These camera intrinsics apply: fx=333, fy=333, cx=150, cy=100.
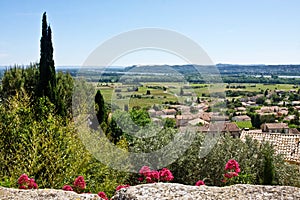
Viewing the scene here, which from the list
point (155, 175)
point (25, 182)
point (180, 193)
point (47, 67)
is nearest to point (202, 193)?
point (180, 193)

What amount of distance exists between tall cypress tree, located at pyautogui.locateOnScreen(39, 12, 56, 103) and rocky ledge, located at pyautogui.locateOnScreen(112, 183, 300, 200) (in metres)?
7.40

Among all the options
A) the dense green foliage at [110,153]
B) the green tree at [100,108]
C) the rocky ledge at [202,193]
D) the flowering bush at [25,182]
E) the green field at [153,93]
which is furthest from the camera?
the green tree at [100,108]

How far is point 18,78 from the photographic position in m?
15.6

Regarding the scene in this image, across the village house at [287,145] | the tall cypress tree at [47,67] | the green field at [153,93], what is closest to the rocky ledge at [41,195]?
the green field at [153,93]

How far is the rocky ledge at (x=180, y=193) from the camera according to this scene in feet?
12.4

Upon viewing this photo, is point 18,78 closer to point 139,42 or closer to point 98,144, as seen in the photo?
point 98,144

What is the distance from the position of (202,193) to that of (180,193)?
0.27 m

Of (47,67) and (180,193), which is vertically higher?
(47,67)

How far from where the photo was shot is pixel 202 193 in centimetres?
387

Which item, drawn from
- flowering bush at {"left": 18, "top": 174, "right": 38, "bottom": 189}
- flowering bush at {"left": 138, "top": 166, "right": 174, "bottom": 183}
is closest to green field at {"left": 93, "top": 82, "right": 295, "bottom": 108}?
flowering bush at {"left": 138, "top": 166, "right": 174, "bottom": 183}

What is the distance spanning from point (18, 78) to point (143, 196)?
13529 millimetres

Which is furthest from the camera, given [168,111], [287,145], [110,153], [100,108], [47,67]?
[287,145]

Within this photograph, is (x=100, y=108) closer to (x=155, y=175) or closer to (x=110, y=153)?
(x=110, y=153)

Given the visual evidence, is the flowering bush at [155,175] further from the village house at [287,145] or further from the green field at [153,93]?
the village house at [287,145]
